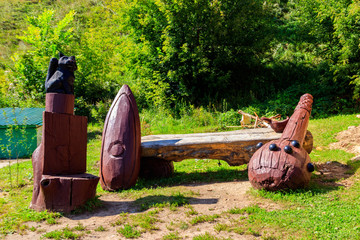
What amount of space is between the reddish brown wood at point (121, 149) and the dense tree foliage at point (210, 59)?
7382 mm

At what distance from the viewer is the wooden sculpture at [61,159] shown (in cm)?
455

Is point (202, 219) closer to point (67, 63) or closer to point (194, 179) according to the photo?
point (194, 179)

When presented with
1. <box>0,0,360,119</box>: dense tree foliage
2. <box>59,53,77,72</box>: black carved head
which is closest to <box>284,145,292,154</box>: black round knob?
<box>59,53,77,72</box>: black carved head

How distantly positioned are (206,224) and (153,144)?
235 centimetres

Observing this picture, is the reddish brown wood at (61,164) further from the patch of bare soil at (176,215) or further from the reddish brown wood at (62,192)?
the patch of bare soil at (176,215)

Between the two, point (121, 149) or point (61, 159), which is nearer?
point (61, 159)

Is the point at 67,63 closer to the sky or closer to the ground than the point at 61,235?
closer to the sky

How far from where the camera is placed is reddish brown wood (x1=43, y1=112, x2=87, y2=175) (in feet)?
15.3

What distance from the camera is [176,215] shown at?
4457 mm

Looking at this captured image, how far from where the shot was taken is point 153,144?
6145 millimetres

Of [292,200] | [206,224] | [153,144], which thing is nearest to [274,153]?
[292,200]

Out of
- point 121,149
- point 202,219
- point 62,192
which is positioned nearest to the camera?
point 202,219

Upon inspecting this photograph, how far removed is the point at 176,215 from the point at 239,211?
2.88 ft

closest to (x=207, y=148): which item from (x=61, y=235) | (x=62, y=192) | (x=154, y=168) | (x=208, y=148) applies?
(x=208, y=148)
